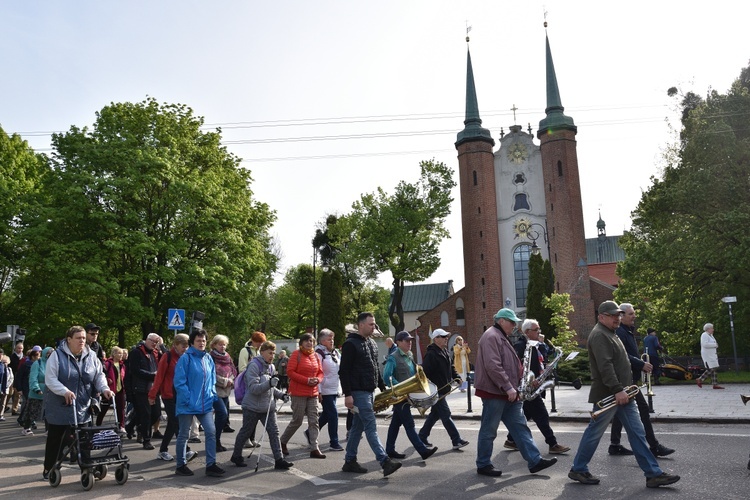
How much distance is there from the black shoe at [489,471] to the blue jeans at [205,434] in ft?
10.7

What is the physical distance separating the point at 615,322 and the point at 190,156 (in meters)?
24.4

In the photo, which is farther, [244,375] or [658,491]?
[244,375]

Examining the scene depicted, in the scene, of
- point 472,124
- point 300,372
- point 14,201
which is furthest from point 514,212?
point 300,372

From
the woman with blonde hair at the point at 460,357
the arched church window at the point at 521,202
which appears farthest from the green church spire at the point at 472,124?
the woman with blonde hair at the point at 460,357

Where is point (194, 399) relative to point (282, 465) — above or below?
above

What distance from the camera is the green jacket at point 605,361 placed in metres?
6.77

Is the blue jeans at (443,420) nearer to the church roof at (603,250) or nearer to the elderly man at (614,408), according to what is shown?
the elderly man at (614,408)

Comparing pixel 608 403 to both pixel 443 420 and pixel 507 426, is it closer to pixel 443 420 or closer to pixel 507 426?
pixel 507 426

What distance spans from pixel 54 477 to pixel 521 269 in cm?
4776

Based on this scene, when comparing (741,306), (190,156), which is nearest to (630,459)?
(741,306)

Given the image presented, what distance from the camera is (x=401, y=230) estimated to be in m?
47.8

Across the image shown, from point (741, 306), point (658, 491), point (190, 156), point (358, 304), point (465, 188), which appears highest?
point (465, 188)

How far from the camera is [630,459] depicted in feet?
26.1

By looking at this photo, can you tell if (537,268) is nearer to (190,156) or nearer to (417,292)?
(190,156)
